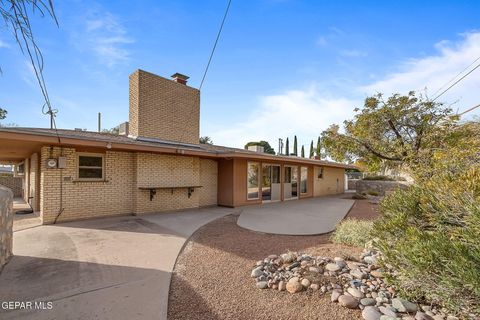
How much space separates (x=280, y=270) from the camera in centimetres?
370

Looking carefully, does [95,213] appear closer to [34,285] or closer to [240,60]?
[34,285]

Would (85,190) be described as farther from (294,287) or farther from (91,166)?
(294,287)

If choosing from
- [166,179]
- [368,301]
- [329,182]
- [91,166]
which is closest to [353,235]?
[368,301]

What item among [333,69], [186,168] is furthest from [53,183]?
[333,69]

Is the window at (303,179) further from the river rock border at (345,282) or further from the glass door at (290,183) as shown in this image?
the river rock border at (345,282)

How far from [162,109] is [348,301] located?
367 inches

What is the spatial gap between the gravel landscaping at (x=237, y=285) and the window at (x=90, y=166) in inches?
169

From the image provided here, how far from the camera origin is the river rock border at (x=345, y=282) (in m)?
2.62

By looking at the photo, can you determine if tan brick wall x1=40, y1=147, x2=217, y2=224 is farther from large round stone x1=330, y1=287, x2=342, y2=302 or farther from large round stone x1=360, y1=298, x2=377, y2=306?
large round stone x1=360, y1=298, x2=377, y2=306

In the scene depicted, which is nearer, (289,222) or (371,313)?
(371,313)

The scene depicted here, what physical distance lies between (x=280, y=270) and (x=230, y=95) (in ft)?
→ 23.1

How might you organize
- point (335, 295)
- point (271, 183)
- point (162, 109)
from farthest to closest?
point (271, 183), point (162, 109), point (335, 295)

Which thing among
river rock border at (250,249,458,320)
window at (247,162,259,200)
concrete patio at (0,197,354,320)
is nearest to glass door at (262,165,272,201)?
window at (247,162,259,200)

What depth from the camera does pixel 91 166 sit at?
758 cm
